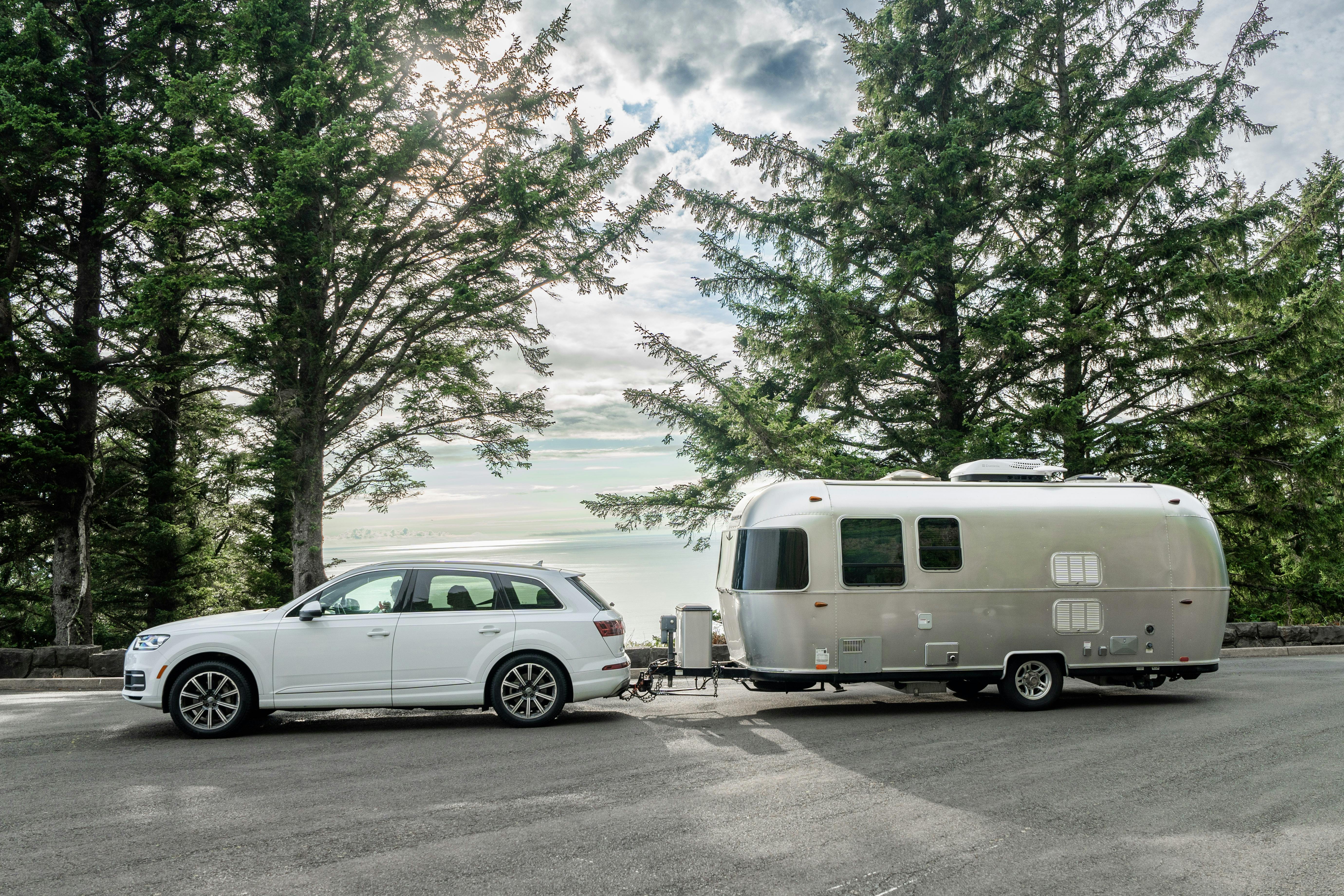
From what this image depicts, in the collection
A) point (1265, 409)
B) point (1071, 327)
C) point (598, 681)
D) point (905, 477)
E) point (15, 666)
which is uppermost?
point (1071, 327)

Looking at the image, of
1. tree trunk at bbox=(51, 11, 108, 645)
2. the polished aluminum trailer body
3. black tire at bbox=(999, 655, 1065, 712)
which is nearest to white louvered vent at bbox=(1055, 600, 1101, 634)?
the polished aluminum trailer body

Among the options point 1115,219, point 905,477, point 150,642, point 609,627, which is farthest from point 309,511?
point 1115,219

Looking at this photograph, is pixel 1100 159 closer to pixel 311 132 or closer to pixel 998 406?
pixel 998 406

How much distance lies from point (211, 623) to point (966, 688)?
898 cm

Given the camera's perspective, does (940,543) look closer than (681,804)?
No

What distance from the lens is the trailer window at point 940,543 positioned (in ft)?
34.4

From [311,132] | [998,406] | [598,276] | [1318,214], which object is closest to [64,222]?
[311,132]

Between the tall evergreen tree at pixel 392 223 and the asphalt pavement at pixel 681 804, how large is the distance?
27.7ft

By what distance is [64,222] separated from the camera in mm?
19734

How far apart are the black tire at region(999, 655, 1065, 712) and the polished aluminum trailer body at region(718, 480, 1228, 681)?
157mm

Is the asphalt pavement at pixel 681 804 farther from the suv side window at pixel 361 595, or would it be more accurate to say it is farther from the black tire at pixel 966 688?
the suv side window at pixel 361 595

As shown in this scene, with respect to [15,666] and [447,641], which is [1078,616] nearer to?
[447,641]

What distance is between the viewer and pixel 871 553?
10367mm

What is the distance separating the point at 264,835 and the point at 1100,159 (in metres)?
20.0
